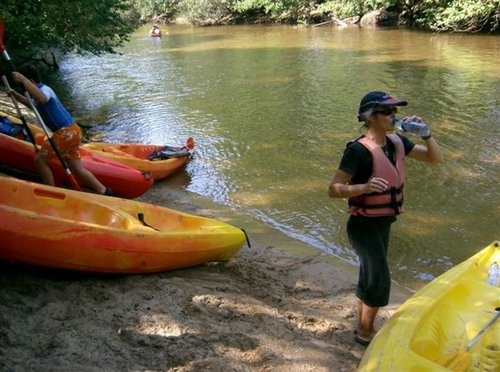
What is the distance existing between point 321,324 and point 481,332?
125 centimetres

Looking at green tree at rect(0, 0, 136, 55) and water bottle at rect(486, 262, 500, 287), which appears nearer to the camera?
water bottle at rect(486, 262, 500, 287)

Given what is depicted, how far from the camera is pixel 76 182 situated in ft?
17.0

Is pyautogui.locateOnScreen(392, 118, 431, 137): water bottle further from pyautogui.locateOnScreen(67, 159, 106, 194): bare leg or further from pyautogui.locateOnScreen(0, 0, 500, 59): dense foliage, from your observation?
pyautogui.locateOnScreen(0, 0, 500, 59): dense foliage

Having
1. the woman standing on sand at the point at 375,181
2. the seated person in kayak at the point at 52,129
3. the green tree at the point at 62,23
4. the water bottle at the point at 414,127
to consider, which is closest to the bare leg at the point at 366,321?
the woman standing on sand at the point at 375,181

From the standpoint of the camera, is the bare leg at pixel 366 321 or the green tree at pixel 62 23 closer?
the bare leg at pixel 366 321

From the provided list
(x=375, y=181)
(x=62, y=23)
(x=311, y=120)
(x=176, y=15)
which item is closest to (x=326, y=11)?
(x=176, y=15)

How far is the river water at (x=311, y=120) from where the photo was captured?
567 centimetres

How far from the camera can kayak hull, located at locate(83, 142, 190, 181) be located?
22.3ft

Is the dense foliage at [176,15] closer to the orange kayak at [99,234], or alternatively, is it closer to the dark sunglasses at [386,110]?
the orange kayak at [99,234]

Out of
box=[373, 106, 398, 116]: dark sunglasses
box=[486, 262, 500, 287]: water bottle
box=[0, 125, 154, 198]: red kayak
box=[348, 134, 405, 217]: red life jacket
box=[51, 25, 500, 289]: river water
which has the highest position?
box=[373, 106, 398, 116]: dark sunglasses

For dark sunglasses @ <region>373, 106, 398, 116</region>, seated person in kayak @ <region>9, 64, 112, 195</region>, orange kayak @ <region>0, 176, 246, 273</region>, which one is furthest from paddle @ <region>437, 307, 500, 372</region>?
seated person in kayak @ <region>9, 64, 112, 195</region>

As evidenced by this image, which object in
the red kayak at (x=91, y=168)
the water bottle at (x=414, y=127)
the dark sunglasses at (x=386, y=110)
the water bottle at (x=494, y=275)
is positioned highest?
the dark sunglasses at (x=386, y=110)

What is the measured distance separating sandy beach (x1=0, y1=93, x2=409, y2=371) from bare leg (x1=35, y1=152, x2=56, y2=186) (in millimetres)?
1766

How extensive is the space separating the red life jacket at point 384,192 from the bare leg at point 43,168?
141 inches
